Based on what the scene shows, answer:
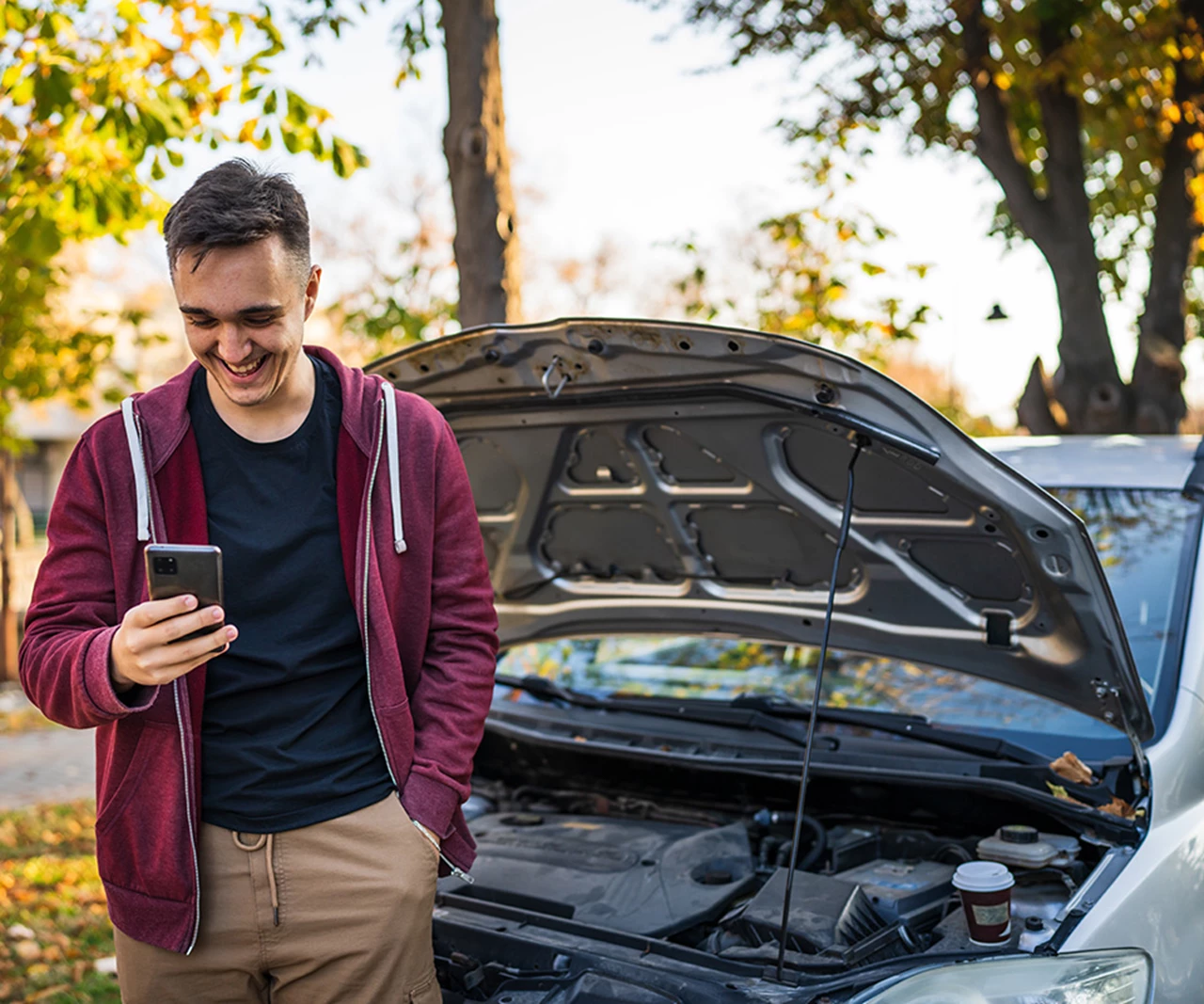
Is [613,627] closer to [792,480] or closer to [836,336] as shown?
[792,480]

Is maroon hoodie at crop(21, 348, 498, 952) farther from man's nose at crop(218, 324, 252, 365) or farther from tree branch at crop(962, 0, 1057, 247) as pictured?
tree branch at crop(962, 0, 1057, 247)

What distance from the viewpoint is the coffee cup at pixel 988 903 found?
2355 mm

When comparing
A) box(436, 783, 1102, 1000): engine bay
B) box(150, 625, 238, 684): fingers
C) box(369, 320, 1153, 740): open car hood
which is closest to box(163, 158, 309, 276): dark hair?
box(150, 625, 238, 684): fingers

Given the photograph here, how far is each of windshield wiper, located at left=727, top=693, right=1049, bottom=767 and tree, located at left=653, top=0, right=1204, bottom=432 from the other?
5763 millimetres

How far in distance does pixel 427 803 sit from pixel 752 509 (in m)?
1.44

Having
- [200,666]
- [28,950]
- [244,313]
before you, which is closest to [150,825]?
[200,666]

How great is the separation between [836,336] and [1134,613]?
5.10 m

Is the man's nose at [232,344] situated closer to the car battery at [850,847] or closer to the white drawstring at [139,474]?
the white drawstring at [139,474]

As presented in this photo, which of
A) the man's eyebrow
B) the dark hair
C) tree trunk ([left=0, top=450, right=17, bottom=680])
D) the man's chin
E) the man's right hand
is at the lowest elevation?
tree trunk ([left=0, top=450, right=17, bottom=680])

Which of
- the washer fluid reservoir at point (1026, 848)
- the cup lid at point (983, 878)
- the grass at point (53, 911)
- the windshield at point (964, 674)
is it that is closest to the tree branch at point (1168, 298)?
the windshield at point (964, 674)

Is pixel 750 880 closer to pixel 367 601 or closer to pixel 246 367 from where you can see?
pixel 367 601

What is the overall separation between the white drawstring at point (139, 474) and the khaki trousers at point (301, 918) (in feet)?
1.74

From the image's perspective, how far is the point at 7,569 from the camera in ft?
43.4

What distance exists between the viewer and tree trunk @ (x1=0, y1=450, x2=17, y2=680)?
13258mm
